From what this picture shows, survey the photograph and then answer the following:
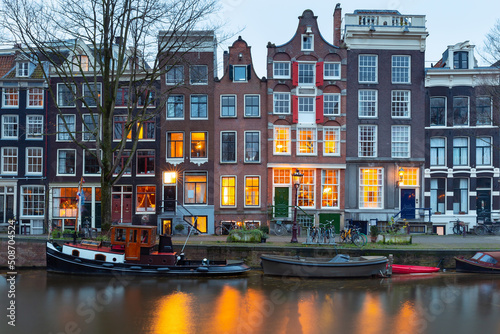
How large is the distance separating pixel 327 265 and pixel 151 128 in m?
18.0

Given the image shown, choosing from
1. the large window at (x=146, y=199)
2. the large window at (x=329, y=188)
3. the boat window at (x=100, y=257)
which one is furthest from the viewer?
the large window at (x=146, y=199)

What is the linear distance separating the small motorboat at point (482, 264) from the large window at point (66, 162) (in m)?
26.2

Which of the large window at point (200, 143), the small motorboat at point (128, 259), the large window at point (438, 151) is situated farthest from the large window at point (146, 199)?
the large window at point (438, 151)

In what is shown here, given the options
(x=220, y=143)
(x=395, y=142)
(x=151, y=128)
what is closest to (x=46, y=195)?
(x=151, y=128)

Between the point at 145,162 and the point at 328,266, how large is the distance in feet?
56.6

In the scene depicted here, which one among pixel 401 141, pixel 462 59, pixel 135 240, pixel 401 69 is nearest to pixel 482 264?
pixel 401 141

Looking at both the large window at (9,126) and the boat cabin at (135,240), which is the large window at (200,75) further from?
the boat cabin at (135,240)

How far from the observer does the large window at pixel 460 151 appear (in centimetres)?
3350

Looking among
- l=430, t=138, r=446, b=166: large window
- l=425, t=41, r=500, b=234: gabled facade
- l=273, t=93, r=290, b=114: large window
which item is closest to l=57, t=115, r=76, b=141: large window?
l=273, t=93, r=290, b=114: large window

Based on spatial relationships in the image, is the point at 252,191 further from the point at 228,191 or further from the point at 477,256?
the point at 477,256

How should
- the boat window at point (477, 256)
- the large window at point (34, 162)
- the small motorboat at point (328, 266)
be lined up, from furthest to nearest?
the large window at point (34, 162) → the boat window at point (477, 256) → the small motorboat at point (328, 266)

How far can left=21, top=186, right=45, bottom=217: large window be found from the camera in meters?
33.7

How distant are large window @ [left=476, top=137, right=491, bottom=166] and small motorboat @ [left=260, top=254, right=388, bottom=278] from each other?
16.3 meters

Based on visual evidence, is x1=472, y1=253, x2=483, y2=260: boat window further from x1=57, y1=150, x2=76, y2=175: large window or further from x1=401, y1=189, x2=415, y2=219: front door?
x1=57, y1=150, x2=76, y2=175: large window
